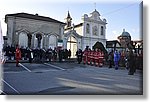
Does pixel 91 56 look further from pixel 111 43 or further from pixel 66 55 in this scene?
pixel 66 55

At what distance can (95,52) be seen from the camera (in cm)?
374

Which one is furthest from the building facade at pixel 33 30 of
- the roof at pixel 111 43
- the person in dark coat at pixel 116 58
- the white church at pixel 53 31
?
the person in dark coat at pixel 116 58

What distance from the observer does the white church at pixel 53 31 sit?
3059 millimetres

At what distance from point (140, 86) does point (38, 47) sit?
1464 millimetres

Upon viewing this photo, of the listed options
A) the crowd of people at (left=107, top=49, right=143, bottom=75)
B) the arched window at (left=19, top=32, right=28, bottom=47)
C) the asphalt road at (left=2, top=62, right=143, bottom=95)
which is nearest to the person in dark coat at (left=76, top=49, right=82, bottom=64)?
the asphalt road at (left=2, top=62, right=143, bottom=95)

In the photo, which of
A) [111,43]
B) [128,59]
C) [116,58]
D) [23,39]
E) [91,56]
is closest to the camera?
[23,39]

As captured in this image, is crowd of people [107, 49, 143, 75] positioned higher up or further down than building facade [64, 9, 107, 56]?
further down

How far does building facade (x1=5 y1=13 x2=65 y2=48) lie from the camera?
120 inches

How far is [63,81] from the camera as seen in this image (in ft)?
10.2

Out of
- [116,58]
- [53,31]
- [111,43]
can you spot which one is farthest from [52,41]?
[116,58]

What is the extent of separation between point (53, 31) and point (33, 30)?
274 mm

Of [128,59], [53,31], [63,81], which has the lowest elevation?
[63,81]

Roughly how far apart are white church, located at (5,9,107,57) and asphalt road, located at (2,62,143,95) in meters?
0.32

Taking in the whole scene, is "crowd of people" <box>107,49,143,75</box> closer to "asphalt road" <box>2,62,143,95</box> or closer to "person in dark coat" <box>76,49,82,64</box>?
"asphalt road" <box>2,62,143,95</box>
